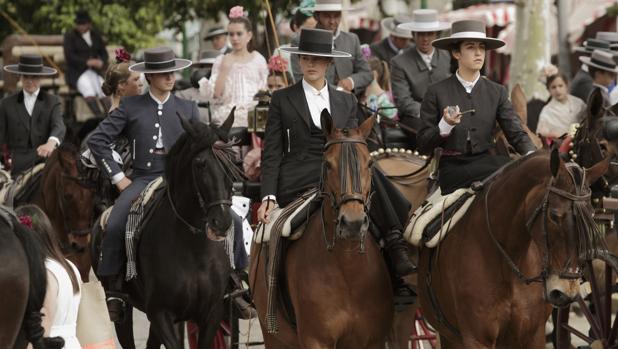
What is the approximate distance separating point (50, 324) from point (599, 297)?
13.7 feet

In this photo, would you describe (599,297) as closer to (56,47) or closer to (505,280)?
(505,280)

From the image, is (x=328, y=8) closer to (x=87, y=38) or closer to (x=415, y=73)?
(x=415, y=73)

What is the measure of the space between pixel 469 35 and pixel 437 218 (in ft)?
4.70

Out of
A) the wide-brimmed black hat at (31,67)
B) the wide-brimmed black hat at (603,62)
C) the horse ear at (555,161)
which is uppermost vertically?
the horse ear at (555,161)

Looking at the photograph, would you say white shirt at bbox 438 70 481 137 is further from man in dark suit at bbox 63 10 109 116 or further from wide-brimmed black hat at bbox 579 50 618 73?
man in dark suit at bbox 63 10 109 116

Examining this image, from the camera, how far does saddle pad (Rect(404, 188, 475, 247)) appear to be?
408 inches

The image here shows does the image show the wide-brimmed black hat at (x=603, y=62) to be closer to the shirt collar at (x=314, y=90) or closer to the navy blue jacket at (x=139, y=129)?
the navy blue jacket at (x=139, y=129)

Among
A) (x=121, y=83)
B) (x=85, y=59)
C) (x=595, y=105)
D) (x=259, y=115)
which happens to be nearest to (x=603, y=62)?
(x=259, y=115)

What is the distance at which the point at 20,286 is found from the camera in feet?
28.2

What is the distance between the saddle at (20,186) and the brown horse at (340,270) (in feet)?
22.6

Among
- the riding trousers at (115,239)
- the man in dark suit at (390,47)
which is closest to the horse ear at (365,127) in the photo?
the riding trousers at (115,239)

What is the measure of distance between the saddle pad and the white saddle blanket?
2.52 ft

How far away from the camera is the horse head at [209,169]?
36.2 ft

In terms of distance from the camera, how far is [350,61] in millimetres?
14680
